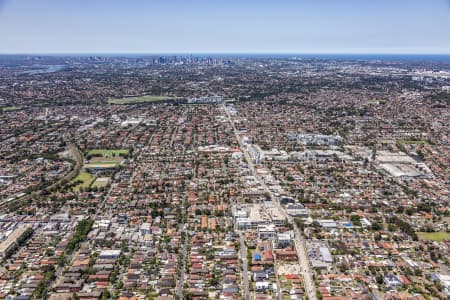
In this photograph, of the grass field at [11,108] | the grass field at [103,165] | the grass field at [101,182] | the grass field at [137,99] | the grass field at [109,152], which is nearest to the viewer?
the grass field at [101,182]

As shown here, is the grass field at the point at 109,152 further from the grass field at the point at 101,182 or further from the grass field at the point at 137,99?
the grass field at the point at 137,99

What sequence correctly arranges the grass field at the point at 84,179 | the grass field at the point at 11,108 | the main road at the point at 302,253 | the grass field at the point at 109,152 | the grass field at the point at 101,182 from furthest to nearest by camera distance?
the grass field at the point at 11,108
the grass field at the point at 109,152
the grass field at the point at 101,182
the grass field at the point at 84,179
the main road at the point at 302,253

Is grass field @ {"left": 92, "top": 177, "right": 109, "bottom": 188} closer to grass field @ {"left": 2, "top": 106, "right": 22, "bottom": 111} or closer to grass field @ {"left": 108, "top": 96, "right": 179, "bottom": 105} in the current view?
grass field @ {"left": 108, "top": 96, "right": 179, "bottom": 105}

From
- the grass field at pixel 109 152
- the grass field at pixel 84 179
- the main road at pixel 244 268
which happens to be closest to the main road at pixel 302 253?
the main road at pixel 244 268

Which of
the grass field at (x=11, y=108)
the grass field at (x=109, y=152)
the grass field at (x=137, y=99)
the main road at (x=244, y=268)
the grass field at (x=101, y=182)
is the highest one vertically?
the grass field at (x=137, y=99)

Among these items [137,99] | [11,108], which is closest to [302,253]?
[137,99]

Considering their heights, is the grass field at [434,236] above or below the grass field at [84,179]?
below

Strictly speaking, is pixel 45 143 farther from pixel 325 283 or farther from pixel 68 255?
pixel 325 283
